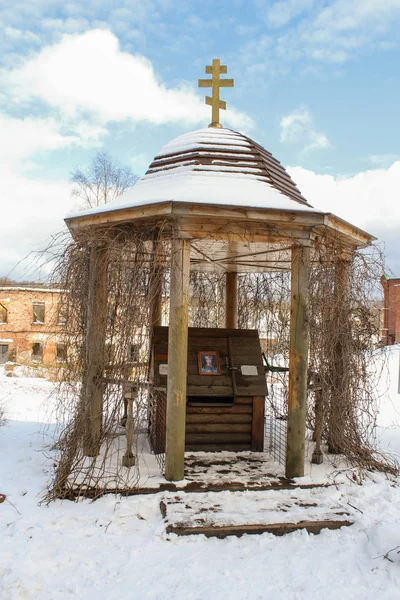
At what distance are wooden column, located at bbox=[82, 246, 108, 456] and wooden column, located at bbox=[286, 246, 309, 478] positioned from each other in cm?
233

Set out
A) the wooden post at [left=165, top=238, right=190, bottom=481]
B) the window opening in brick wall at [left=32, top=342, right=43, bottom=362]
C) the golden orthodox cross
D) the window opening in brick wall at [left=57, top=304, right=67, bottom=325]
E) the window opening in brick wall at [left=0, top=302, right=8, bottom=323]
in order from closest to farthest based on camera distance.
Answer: the wooden post at [left=165, top=238, right=190, bottom=481] → the window opening in brick wall at [left=57, top=304, right=67, bottom=325] → the golden orthodox cross → the window opening in brick wall at [left=32, top=342, right=43, bottom=362] → the window opening in brick wall at [left=0, top=302, right=8, bottom=323]

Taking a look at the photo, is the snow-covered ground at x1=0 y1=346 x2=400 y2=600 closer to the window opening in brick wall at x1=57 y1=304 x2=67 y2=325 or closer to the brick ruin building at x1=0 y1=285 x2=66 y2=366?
the window opening in brick wall at x1=57 y1=304 x2=67 y2=325

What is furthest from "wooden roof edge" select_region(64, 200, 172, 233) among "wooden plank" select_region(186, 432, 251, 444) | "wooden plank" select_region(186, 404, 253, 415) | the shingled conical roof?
"wooden plank" select_region(186, 432, 251, 444)

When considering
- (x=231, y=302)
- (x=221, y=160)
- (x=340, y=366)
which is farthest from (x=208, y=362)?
(x=221, y=160)

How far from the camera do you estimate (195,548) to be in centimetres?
414

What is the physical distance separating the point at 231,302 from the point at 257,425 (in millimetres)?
2967

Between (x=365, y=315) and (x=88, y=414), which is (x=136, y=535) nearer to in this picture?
(x=88, y=414)

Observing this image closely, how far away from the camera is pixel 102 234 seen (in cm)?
603

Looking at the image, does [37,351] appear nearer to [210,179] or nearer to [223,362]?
[223,362]

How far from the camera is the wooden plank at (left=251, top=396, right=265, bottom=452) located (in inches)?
274

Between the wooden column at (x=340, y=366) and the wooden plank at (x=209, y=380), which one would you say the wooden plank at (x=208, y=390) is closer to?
the wooden plank at (x=209, y=380)

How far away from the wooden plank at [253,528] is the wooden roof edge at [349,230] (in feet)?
10.4

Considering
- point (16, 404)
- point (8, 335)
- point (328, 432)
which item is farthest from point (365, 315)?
point (8, 335)

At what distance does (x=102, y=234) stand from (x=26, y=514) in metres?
3.21
